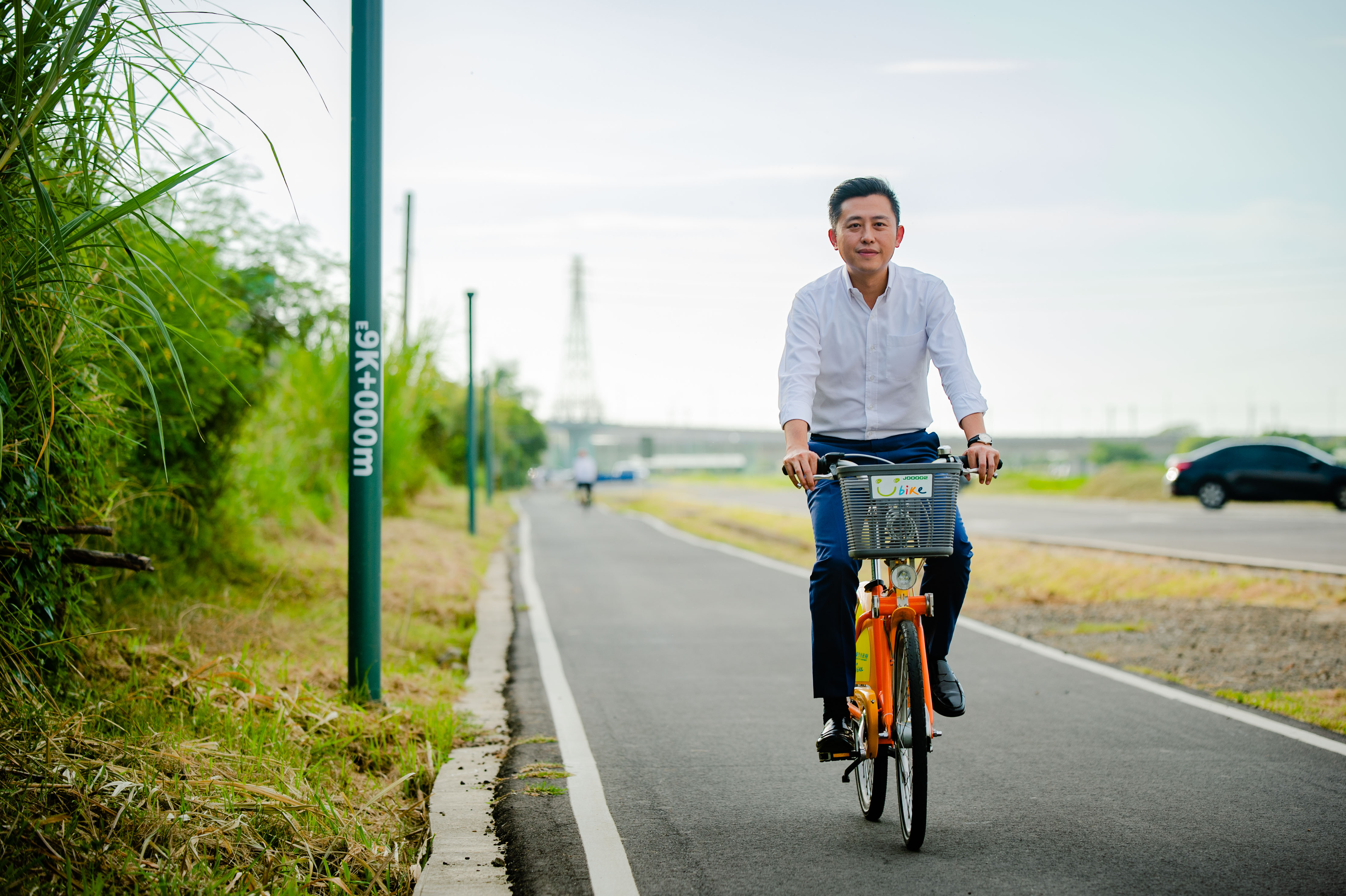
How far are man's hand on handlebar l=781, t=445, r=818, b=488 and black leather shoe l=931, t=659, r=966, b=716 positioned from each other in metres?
0.94

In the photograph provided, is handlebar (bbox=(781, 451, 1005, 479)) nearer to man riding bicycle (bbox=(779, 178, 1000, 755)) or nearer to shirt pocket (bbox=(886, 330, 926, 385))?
man riding bicycle (bbox=(779, 178, 1000, 755))

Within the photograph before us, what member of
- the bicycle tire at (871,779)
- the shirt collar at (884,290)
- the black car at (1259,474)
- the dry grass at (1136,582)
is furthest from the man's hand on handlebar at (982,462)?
the black car at (1259,474)

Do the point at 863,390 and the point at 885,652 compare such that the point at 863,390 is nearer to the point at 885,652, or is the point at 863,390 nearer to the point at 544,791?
the point at 885,652

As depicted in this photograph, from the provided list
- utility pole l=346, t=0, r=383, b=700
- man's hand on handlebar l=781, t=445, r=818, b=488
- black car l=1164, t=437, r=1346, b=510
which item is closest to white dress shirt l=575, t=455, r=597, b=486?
black car l=1164, t=437, r=1346, b=510

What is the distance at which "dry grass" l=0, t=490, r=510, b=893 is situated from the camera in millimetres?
3238

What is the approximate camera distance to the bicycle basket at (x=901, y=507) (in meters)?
3.65

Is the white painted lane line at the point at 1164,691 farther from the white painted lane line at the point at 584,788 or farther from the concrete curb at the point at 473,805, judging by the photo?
the concrete curb at the point at 473,805

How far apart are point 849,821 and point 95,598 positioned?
4.39m

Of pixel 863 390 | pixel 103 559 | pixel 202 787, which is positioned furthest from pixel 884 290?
pixel 103 559

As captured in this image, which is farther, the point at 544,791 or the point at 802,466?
the point at 544,791

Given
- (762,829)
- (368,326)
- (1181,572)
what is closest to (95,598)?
(368,326)

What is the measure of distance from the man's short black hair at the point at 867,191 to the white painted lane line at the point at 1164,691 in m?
3.25

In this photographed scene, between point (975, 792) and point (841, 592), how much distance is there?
4.03 feet

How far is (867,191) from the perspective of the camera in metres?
4.29
